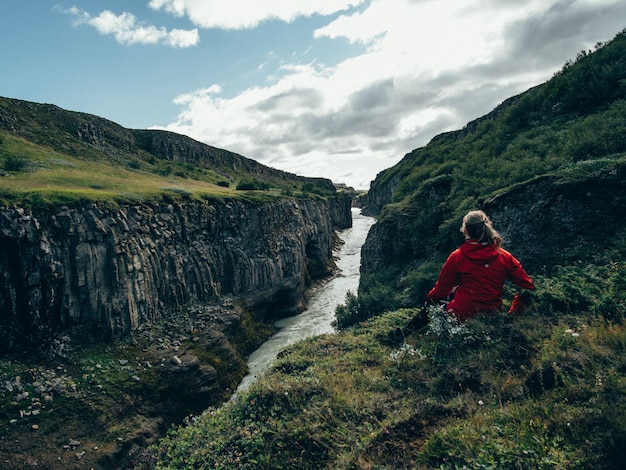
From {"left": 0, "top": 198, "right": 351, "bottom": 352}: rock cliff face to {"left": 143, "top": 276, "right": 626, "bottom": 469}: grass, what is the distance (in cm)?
1764

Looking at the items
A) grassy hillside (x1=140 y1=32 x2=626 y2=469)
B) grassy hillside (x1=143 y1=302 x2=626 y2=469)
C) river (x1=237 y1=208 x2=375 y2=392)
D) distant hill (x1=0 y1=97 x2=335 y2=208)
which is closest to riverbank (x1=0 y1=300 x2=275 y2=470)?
river (x1=237 y1=208 x2=375 y2=392)

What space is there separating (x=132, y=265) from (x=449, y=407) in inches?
1002

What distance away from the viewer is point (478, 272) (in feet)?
22.5

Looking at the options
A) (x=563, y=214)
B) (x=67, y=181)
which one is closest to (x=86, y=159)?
(x=67, y=181)

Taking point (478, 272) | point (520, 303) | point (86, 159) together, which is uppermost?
point (86, 159)

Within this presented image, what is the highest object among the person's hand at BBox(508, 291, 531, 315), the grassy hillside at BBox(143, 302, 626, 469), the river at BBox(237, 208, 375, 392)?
the person's hand at BBox(508, 291, 531, 315)

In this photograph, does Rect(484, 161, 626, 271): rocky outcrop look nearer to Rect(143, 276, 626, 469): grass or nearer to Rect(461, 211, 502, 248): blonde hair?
Rect(143, 276, 626, 469): grass

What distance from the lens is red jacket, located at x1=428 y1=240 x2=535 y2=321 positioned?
267 inches

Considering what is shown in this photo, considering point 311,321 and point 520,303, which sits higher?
point 520,303

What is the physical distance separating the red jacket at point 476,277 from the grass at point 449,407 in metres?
0.37

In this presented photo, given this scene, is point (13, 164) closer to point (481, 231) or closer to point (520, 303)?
point (481, 231)

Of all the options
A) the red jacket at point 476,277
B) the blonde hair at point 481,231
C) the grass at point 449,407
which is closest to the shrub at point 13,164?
the grass at point 449,407

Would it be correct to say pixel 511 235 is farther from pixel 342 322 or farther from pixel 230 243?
pixel 230 243

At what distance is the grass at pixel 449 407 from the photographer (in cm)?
439
